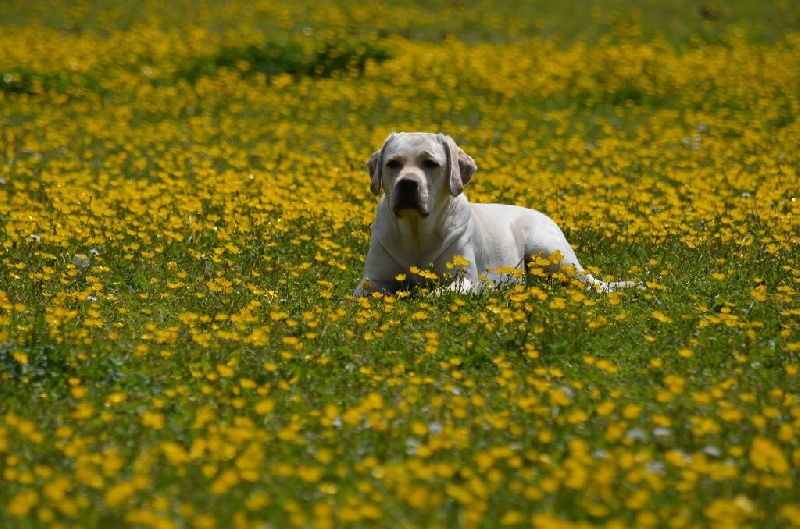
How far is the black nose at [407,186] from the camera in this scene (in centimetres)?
744

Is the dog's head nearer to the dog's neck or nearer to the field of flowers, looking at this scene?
the dog's neck

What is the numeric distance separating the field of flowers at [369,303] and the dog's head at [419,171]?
0.72m

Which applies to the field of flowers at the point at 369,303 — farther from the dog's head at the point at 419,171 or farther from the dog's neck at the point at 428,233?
the dog's head at the point at 419,171

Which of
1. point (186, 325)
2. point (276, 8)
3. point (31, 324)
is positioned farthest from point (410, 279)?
point (276, 8)

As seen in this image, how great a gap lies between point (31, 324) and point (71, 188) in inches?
159

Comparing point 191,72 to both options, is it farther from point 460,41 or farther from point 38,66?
point 460,41

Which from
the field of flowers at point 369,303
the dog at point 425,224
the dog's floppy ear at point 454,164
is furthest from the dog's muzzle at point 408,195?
the field of flowers at point 369,303

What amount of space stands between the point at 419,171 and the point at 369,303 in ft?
3.60

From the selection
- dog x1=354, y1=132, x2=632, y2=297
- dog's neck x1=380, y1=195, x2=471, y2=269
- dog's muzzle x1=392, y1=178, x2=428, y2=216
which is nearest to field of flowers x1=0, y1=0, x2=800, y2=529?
dog x1=354, y1=132, x2=632, y2=297

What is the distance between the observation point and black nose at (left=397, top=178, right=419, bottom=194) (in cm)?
744

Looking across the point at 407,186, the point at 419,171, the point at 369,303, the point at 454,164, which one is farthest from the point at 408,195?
the point at 369,303

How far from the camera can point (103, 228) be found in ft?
29.5

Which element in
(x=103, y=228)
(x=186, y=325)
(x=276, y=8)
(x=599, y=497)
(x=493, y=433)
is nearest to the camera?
(x=599, y=497)

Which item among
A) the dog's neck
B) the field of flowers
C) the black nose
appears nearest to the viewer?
the field of flowers
